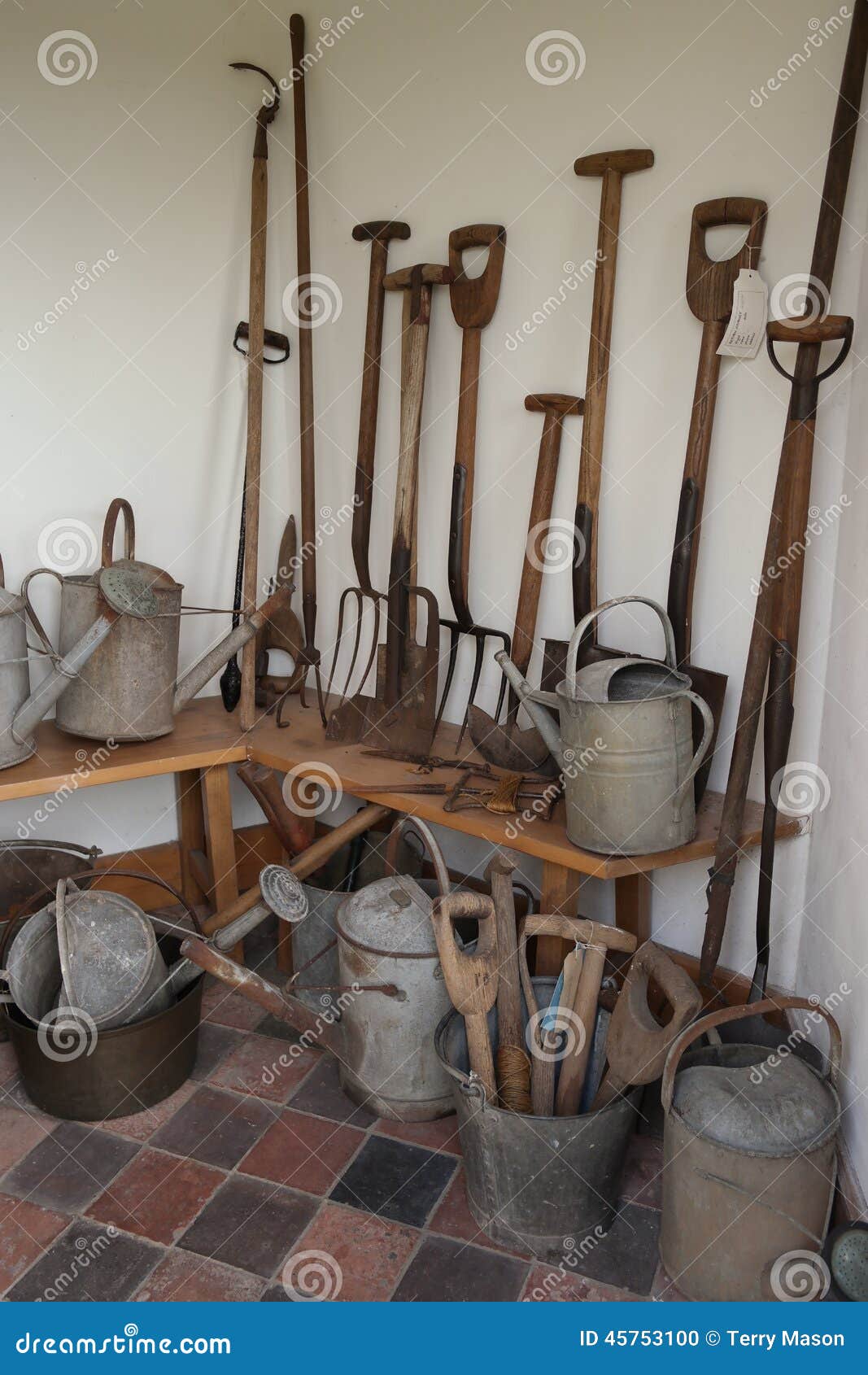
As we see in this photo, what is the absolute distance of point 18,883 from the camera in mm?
3320

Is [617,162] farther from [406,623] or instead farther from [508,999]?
[508,999]

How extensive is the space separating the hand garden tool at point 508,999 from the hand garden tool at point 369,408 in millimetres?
1039

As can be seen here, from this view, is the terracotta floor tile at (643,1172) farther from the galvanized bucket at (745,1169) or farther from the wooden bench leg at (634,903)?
the wooden bench leg at (634,903)

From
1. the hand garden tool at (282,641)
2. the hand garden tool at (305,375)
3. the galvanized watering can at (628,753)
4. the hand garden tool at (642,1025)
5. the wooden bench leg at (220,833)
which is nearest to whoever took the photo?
the hand garden tool at (642,1025)

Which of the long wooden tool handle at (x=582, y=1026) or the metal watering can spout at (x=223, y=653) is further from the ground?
the metal watering can spout at (x=223, y=653)

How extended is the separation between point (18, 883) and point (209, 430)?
162cm

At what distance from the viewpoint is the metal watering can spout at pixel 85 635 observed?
2.96m

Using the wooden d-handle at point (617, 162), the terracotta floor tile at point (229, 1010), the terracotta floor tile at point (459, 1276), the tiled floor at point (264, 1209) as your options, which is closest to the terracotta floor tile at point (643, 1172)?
the tiled floor at point (264, 1209)

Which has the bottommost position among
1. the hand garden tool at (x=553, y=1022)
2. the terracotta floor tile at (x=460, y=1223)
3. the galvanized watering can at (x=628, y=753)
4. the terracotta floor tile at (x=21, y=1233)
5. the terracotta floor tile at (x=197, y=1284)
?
the terracotta floor tile at (x=21, y=1233)

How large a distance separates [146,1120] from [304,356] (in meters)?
2.38

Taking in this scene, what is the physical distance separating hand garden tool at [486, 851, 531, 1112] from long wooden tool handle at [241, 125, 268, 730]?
121 cm

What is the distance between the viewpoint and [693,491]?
2719 mm

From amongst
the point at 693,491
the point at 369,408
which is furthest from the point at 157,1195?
the point at 369,408

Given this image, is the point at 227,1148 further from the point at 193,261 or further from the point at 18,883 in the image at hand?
the point at 193,261
